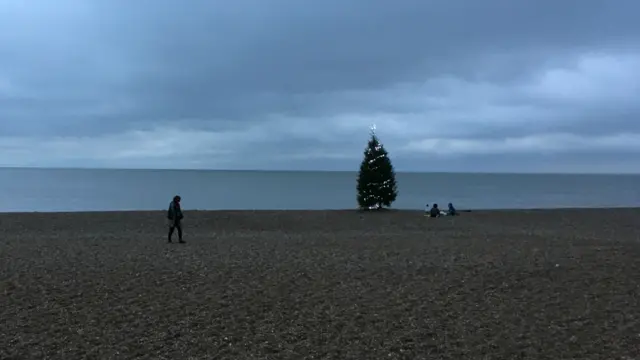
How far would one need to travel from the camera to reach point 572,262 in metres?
15.2

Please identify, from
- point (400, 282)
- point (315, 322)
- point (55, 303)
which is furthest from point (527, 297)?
point (55, 303)

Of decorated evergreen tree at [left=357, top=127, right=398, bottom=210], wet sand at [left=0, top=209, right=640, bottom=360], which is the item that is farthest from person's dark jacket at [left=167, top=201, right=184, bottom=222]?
decorated evergreen tree at [left=357, top=127, right=398, bottom=210]

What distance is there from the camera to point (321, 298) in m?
11.4

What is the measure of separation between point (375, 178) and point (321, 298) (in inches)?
1033

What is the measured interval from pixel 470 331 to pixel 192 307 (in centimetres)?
480

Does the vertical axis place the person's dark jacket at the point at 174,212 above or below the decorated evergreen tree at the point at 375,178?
below

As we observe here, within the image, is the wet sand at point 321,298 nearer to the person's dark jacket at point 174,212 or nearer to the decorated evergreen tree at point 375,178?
the person's dark jacket at point 174,212

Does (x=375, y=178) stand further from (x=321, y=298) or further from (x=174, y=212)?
(x=321, y=298)

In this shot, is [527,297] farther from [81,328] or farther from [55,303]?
[55,303]

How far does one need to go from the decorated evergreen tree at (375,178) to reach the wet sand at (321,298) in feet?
51.1

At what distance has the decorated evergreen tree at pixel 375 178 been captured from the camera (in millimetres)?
37406

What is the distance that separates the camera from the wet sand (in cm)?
858

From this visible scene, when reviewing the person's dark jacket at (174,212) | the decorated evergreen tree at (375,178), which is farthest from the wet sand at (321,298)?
the decorated evergreen tree at (375,178)

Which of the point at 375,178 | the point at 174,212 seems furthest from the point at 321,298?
the point at 375,178
